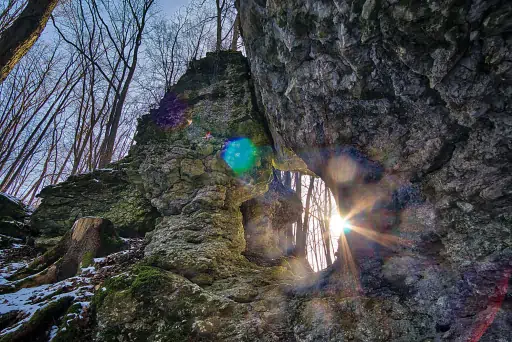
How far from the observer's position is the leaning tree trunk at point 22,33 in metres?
5.98

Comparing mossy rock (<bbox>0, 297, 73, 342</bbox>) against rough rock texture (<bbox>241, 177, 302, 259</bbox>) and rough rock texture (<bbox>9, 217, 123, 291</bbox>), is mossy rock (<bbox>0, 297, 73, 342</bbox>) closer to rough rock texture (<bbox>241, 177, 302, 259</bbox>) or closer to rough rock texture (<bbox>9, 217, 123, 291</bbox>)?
rough rock texture (<bbox>9, 217, 123, 291</bbox>)

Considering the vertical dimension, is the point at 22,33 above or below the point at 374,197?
above

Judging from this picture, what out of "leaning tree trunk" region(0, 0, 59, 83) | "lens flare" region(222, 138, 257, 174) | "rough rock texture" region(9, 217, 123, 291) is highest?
"leaning tree trunk" region(0, 0, 59, 83)

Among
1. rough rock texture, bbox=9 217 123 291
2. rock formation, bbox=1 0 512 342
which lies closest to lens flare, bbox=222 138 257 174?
rock formation, bbox=1 0 512 342

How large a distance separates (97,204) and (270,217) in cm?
513

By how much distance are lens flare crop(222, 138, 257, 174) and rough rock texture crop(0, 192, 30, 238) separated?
6.36m

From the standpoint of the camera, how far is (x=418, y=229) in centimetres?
338

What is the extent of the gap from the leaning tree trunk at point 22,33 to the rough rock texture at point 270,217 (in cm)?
656

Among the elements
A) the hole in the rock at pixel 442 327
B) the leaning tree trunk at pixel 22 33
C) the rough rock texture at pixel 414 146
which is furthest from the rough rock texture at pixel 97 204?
the hole in the rock at pixel 442 327

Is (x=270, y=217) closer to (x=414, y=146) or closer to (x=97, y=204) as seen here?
(x=97, y=204)

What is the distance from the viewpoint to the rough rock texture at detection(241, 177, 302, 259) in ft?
25.2

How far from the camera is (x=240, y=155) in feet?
22.9

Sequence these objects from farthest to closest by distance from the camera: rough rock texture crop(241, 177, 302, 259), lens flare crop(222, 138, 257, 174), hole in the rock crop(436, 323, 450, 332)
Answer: rough rock texture crop(241, 177, 302, 259) < lens flare crop(222, 138, 257, 174) < hole in the rock crop(436, 323, 450, 332)

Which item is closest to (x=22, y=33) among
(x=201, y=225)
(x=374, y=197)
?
(x=201, y=225)
